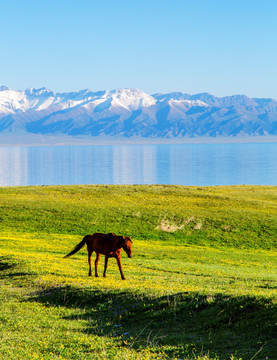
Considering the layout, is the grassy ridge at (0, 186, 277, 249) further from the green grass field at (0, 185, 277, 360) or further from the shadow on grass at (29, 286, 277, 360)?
the shadow on grass at (29, 286, 277, 360)

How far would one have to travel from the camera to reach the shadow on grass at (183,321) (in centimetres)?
1493

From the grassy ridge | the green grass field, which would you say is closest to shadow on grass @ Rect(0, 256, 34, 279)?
the green grass field

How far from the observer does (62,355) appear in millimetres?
14680

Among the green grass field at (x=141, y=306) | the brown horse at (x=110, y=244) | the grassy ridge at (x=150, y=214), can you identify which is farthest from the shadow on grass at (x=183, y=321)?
the grassy ridge at (x=150, y=214)

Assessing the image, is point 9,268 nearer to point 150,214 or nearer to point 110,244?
point 110,244

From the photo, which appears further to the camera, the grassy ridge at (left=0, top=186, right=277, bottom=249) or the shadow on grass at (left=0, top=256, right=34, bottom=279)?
the grassy ridge at (left=0, top=186, right=277, bottom=249)

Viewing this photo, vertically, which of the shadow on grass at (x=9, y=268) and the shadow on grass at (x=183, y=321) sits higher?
the shadow on grass at (x=183, y=321)

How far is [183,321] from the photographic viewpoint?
18.1 meters

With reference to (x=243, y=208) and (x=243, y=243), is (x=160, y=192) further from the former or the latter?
(x=243, y=243)

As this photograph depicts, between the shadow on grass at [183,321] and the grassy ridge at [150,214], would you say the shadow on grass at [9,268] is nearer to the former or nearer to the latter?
the shadow on grass at [183,321]

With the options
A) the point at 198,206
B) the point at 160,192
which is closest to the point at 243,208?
the point at 198,206

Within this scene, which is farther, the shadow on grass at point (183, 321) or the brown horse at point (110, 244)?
the brown horse at point (110, 244)

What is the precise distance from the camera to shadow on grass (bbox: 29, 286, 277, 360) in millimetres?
14930

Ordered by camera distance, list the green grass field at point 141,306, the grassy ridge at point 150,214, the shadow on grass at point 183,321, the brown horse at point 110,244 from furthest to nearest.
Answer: the grassy ridge at point 150,214 → the brown horse at point 110,244 → the green grass field at point 141,306 → the shadow on grass at point 183,321
